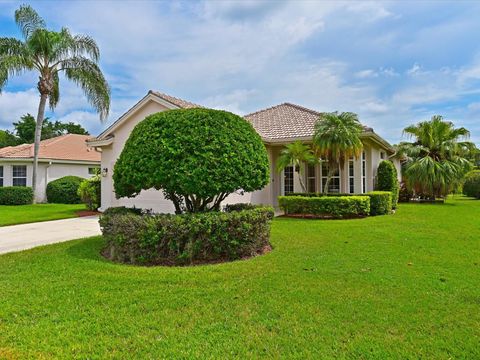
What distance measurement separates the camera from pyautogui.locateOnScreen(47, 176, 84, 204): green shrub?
21906 millimetres

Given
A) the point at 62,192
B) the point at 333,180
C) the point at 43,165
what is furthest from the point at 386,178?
the point at 43,165

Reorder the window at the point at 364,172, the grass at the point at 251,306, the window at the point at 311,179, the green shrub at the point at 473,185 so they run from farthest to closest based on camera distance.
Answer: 1. the green shrub at the point at 473,185
2. the window at the point at 311,179
3. the window at the point at 364,172
4. the grass at the point at 251,306

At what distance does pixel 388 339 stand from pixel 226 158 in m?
4.75

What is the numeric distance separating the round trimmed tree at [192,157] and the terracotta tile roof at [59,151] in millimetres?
18523

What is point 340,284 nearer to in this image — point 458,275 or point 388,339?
point 388,339

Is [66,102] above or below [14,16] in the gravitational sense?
below

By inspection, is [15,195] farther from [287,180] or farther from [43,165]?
[287,180]

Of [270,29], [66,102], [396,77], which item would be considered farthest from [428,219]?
[66,102]

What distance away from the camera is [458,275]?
18.2ft

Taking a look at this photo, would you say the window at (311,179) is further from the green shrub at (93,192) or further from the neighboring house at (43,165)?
the neighboring house at (43,165)

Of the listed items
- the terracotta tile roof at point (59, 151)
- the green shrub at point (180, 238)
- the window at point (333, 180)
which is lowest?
the green shrub at point (180, 238)

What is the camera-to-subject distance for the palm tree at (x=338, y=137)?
45.8ft

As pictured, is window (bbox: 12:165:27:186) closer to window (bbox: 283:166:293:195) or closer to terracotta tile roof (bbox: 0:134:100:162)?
terracotta tile roof (bbox: 0:134:100:162)

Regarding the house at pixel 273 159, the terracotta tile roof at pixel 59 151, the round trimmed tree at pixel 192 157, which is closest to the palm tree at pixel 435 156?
the house at pixel 273 159
